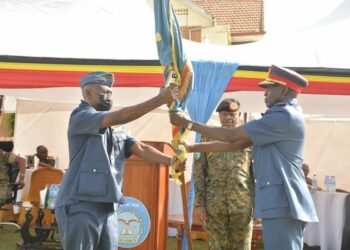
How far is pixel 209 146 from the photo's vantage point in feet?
13.6

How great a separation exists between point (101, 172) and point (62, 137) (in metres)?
8.17

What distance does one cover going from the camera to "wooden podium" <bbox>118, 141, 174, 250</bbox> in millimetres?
5293

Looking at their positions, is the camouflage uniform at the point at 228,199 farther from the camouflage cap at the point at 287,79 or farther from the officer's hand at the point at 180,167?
the camouflage cap at the point at 287,79

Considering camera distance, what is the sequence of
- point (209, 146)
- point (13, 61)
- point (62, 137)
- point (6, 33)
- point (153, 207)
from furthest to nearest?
point (62, 137) → point (6, 33) → point (13, 61) → point (153, 207) → point (209, 146)

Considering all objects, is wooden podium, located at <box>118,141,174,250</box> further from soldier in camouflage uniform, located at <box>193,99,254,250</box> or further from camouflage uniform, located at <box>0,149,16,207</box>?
camouflage uniform, located at <box>0,149,16,207</box>

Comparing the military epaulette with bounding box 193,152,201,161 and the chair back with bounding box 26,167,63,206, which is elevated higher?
the military epaulette with bounding box 193,152,201,161

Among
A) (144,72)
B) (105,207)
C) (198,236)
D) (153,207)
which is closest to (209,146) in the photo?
(105,207)

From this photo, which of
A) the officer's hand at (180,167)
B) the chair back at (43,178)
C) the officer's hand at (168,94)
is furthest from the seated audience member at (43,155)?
the officer's hand at (168,94)

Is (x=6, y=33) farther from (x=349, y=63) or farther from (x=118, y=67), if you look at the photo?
(x=349, y=63)

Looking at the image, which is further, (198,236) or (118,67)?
(198,236)

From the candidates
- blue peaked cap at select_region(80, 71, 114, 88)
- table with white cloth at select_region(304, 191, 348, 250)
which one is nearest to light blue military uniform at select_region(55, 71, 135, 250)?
blue peaked cap at select_region(80, 71, 114, 88)

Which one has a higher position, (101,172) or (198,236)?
(101,172)

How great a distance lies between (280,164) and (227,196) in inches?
46.4

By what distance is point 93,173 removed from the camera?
3381mm
